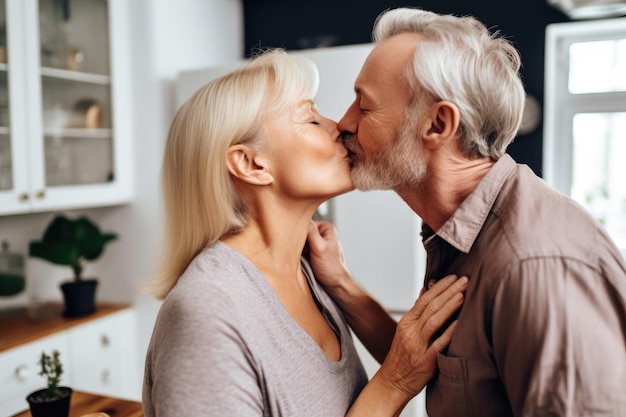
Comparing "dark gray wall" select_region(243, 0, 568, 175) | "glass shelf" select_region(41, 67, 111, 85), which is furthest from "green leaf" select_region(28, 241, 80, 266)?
"dark gray wall" select_region(243, 0, 568, 175)

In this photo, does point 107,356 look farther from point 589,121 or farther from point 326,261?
point 589,121

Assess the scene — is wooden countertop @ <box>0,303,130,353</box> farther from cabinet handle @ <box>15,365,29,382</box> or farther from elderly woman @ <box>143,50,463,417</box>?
elderly woman @ <box>143,50,463,417</box>

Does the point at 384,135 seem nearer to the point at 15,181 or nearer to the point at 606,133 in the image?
the point at 15,181

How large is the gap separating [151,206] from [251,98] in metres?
1.74

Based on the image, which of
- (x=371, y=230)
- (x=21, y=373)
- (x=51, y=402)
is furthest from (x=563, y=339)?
(x=21, y=373)

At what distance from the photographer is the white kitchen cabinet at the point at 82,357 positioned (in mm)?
2051

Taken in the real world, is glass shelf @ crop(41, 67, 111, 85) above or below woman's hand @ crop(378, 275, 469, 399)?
above

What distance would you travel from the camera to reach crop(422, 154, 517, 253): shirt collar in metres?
1.03

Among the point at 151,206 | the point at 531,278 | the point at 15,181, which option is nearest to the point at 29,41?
the point at 15,181

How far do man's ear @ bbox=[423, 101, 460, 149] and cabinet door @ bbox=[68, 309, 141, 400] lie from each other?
184 centimetres

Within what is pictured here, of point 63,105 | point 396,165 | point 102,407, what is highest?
point 63,105

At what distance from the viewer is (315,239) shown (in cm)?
138

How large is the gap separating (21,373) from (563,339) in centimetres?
194

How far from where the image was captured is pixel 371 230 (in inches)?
91.7
